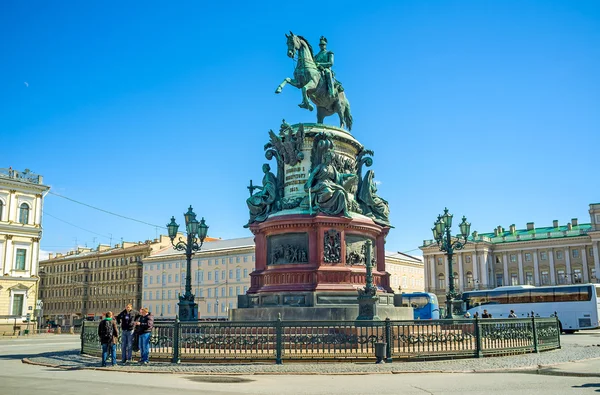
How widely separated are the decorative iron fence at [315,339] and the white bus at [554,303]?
28.3m

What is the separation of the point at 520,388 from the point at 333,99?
19659 millimetres

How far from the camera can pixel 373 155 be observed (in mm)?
29578

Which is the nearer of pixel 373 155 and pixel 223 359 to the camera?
pixel 223 359

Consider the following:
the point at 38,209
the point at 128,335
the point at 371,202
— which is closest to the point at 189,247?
the point at 371,202

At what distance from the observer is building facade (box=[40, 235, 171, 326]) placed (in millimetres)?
108188

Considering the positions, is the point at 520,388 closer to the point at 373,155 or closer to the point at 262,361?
the point at 262,361

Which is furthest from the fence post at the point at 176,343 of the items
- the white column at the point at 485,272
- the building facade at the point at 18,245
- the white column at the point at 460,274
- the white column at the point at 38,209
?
the white column at the point at 460,274

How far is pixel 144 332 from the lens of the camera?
1797 cm

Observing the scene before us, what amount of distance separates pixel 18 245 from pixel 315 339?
55.4 metres

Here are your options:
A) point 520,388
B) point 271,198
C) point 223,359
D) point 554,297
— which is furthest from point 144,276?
point 520,388

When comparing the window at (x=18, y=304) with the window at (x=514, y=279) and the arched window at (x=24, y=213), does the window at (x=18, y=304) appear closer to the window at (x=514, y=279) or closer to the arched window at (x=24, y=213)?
the arched window at (x=24, y=213)

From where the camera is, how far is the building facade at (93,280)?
4259 inches

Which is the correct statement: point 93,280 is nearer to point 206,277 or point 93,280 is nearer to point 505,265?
point 206,277

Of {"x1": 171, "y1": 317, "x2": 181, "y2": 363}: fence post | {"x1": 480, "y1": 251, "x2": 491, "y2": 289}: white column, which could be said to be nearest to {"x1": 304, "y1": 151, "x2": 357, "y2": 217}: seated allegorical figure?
{"x1": 171, "y1": 317, "x2": 181, "y2": 363}: fence post
